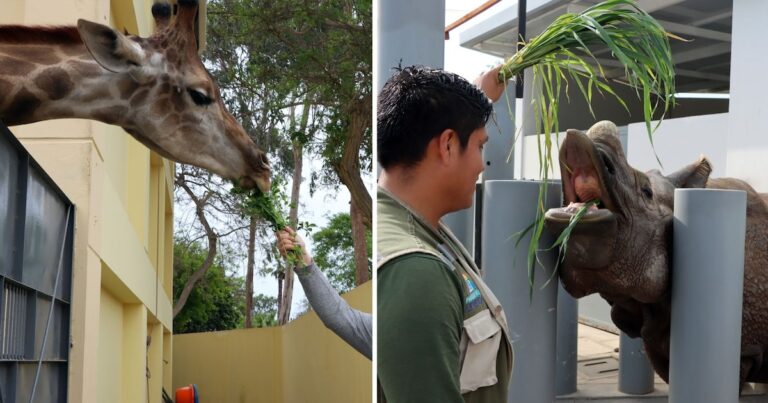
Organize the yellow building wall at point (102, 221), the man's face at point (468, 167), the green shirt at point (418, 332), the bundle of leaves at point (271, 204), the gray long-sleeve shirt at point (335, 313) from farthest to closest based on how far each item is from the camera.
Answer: the yellow building wall at point (102, 221) → the bundle of leaves at point (271, 204) → the gray long-sleeve shirt at point (335, 313) → the man's face at point (468, 167) → the green shirt at point (418, 332)

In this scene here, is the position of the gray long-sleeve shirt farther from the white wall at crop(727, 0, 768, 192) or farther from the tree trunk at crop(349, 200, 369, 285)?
the tree trunk at crop(349, 200, 369, 285)

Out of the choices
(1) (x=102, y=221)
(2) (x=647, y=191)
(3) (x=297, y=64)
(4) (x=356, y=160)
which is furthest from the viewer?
(3) (x=297, y=64)

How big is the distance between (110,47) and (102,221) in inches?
47.5

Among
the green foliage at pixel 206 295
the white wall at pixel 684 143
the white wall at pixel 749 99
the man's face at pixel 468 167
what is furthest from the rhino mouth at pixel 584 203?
the green foliage at pixel 206 295

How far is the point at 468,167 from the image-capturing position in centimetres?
123

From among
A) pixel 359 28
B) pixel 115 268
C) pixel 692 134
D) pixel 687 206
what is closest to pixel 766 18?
pixel 692 134

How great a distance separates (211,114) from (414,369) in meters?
2.51

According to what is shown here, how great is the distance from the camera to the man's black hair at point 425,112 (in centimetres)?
121

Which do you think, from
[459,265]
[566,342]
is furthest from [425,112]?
[566,342]

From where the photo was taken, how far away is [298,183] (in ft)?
26.8

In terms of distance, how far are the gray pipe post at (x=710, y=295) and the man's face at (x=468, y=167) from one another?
8.29 feet

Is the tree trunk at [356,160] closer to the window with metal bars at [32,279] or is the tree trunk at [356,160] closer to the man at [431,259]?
the window with metal bars at [32,279]

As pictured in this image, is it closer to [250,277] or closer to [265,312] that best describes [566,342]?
[250,277]

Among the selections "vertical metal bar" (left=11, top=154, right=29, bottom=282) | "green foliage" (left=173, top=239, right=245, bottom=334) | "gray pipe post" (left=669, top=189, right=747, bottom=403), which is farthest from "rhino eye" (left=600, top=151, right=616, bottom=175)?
"green foliage" (left=173, top=239, right=245, bottom=334)
